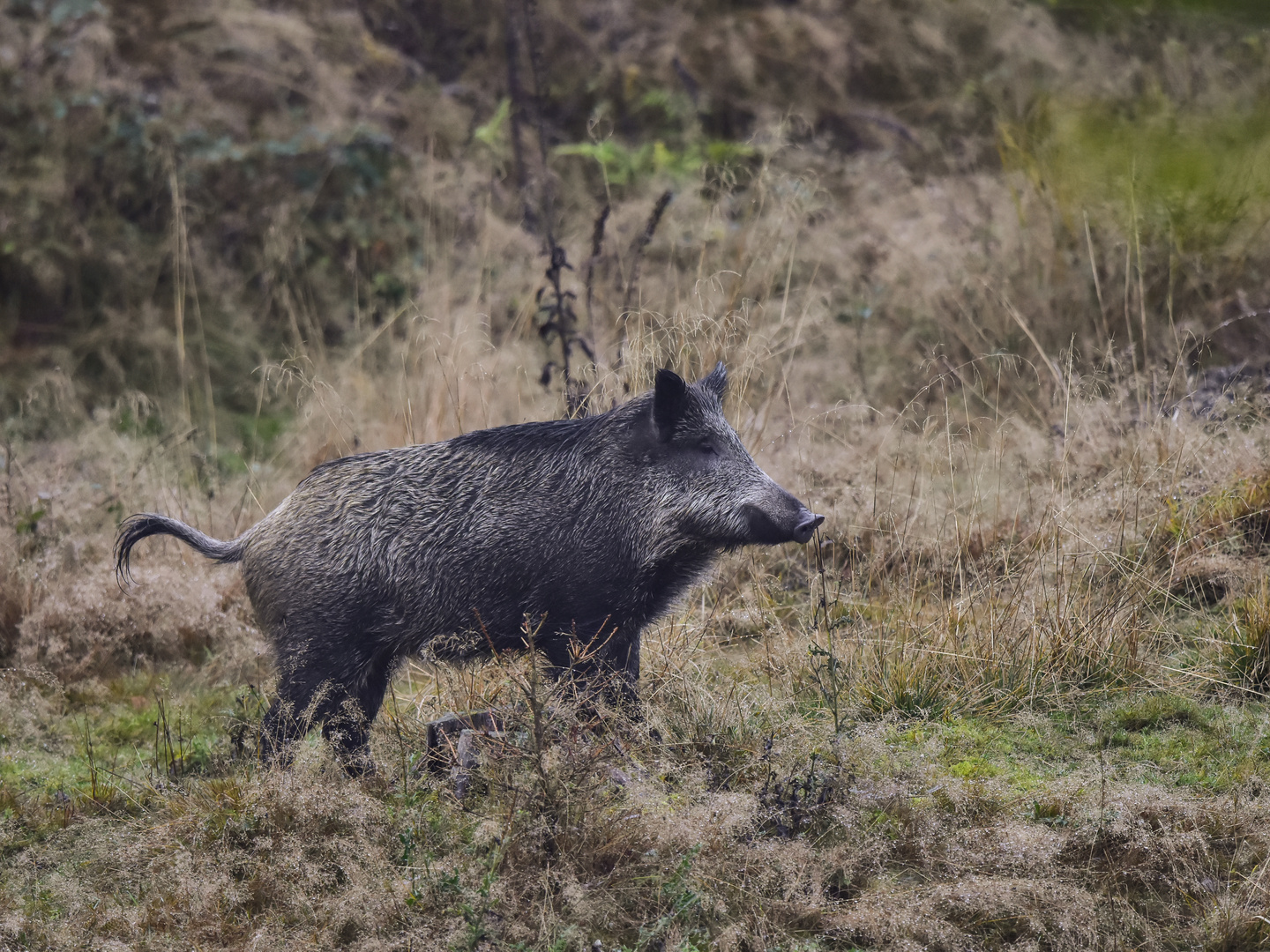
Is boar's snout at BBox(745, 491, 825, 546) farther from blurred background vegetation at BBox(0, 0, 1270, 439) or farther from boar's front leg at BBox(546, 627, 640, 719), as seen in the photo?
blurred background vegetation at BBox(0, 0, 1270, 439)

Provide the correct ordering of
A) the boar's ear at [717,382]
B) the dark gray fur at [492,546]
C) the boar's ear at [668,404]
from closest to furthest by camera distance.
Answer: the dark gray fur at [492,546] → the boar's ear at [668,404] → the boar's ear at [717,382]

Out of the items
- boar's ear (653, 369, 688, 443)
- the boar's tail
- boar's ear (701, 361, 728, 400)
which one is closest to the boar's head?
boar's ear (653, 369, 688, 443)

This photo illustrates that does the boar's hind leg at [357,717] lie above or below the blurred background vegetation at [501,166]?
below

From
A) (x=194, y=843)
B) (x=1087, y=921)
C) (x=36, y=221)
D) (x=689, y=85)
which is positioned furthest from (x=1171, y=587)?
(x=36, y=221)

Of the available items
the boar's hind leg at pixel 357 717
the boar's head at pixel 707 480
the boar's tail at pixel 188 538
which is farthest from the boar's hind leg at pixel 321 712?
the boar's head at pixel 707 480

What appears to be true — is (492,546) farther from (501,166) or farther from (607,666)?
(501,166)

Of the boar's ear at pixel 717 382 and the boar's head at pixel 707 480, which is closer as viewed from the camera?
the boar's head at pixel 707 480

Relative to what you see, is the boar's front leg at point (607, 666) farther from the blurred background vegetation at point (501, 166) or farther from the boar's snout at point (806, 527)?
the blurred background vegetation at point (501, 166)

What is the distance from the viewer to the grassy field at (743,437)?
3.36m

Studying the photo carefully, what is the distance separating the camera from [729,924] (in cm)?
320

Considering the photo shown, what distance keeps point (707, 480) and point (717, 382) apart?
0.50m

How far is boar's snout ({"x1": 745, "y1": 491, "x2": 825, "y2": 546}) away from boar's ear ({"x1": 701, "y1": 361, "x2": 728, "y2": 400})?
58 cm

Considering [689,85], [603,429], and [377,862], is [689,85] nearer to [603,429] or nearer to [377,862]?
[603,429]

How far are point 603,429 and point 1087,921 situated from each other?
2.22m
